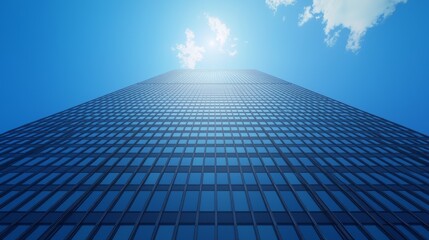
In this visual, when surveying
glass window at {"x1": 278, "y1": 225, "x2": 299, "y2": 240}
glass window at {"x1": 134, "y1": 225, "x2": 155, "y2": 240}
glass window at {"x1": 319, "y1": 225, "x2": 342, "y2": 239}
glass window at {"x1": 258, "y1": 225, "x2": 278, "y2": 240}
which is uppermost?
glass window at {"x1": 134, "y1": 225, "x2": 155, "y2": 240}

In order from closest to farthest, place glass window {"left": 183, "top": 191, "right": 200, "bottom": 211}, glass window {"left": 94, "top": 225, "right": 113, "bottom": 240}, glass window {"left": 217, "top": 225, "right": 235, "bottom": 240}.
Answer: glass window {"left": 217, "top": 225, "right": 235, "bottom": 240} < glass window {"left": 94, "top": 225, "right": 113, "bottom": 240} < glass window {"left": 183, "top": 191, "right": 200, "bottom": 211}

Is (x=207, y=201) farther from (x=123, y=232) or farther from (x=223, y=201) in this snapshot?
(x=123, y=232)

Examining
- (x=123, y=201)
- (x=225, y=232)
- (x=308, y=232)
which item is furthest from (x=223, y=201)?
(x=123, y=201)

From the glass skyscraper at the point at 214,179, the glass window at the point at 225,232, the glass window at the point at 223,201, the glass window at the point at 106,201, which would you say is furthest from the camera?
the glass window at the point at 106,201

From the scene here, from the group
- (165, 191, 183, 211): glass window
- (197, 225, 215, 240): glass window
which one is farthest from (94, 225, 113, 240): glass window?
(197, 225, 215, 240): glass window

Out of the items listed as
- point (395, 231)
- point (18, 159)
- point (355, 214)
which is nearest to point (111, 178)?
point (18, 159)

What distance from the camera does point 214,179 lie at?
23.0m

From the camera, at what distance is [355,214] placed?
18391 millimetres

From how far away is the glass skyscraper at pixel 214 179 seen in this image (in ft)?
56.2

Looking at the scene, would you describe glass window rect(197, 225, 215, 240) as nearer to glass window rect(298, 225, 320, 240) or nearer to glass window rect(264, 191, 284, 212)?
glass window rect(264, 191, 284, 212)

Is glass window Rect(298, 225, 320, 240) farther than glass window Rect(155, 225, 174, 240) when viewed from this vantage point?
No

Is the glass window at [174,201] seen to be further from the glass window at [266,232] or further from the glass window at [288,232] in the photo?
the glass window at [288,232]

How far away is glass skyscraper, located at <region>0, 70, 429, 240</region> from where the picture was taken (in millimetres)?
17125

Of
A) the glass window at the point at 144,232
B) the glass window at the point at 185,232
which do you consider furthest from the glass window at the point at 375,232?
the glass window at the point at 144,232
